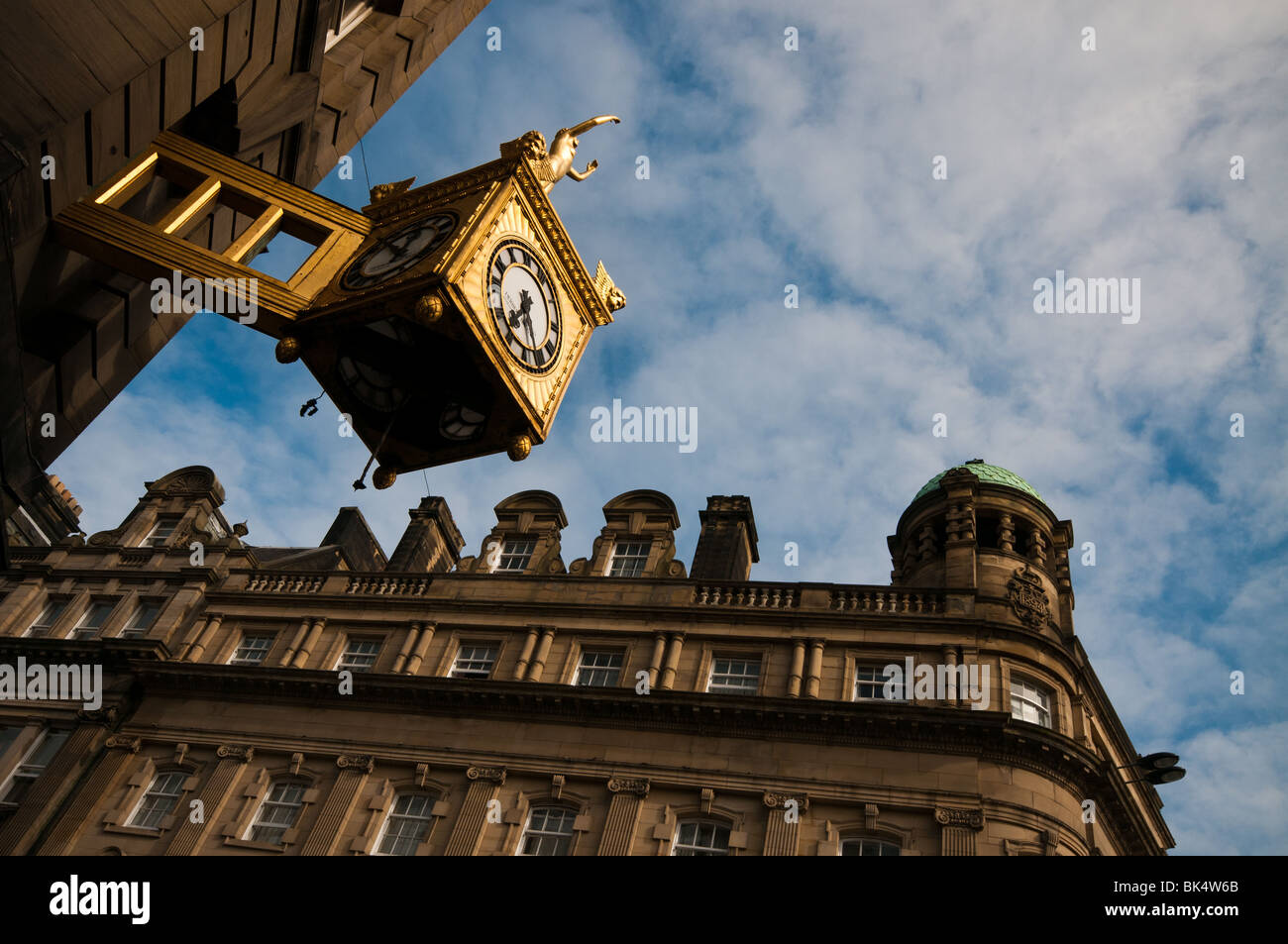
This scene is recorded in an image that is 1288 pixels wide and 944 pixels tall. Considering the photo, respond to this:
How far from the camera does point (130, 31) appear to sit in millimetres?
5754

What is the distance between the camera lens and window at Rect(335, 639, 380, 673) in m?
27.7

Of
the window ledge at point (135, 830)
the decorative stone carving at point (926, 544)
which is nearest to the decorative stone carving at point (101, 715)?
the window ledge at point (135, 830)

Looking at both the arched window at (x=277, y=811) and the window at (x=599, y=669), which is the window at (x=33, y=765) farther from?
the window at (x=599, y=669)

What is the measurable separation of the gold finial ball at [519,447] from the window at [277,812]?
19208 mm

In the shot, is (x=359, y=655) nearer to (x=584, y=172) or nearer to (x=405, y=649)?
(x=405, y=649)

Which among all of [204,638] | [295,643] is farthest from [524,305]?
[204,638]

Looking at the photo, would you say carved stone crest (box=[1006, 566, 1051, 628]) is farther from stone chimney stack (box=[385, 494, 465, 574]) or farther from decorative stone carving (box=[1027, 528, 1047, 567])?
stone chimney stack (box=[385, 494, 465, 574])

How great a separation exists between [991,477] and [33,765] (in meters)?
28.1

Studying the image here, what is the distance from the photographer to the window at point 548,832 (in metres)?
22.0

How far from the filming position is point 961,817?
20.3m

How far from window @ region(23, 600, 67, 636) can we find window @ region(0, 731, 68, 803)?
5.33m
